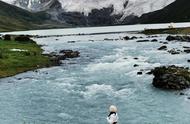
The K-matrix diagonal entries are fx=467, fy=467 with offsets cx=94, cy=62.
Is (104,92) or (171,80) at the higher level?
(171,80)

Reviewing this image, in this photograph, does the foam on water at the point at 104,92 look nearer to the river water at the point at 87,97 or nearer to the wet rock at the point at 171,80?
the river water at the point at 87,97

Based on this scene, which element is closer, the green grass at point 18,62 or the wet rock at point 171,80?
the wet rock at point 171,80

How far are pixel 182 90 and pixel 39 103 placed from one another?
19769 millimetres

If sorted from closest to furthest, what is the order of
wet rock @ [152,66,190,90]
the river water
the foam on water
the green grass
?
1. the river water
2. the foam on water
3. wet rock @ [152,66,190,90]
4. the green grass

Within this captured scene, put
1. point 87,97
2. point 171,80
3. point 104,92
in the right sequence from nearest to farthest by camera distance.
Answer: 1. point 87,97
2. point 104,92
3. point 171,80

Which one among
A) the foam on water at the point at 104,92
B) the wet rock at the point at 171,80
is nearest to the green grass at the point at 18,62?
the foam on water at the point at 104,92

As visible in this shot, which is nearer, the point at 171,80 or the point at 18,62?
the point at 171,80

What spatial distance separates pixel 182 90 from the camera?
210 ft

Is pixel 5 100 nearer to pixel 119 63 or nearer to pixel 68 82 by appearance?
pixel 68 82

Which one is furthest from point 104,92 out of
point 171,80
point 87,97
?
point 171,80

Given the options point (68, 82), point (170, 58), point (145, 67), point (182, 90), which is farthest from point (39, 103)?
point (170, 58)

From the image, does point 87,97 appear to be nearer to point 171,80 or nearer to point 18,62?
point 171,80

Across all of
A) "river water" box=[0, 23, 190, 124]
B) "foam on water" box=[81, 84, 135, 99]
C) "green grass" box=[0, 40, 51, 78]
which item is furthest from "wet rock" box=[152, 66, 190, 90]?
"green grass" box=[0, 40, 51, 78]

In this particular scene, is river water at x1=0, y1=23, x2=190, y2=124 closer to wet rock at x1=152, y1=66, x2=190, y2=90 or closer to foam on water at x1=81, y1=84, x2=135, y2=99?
foam on water at x1=81, y1=84, x2=135, y2=99
